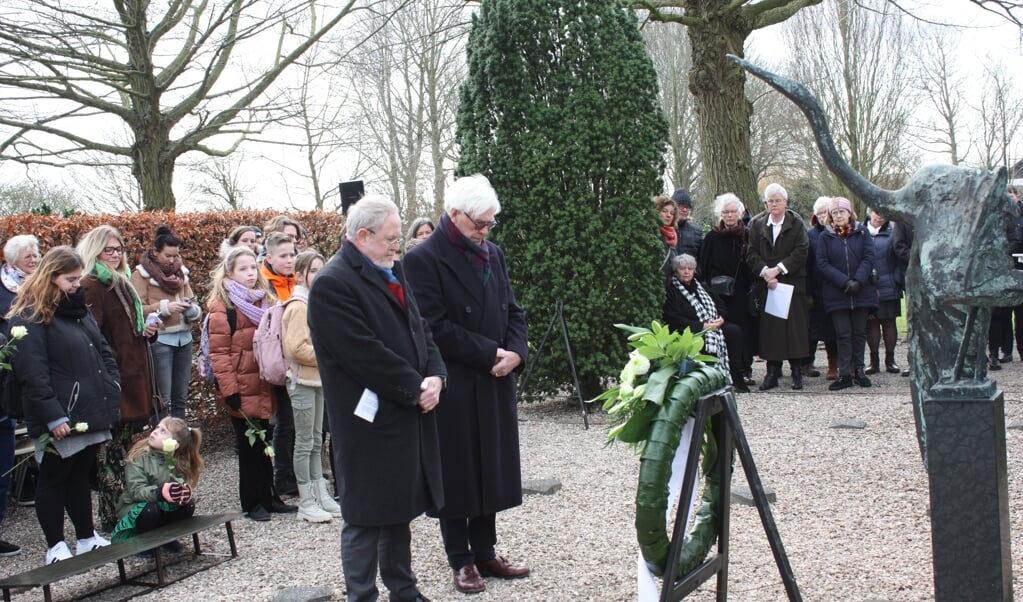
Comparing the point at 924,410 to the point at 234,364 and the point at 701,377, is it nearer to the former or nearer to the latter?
the point at 701,377

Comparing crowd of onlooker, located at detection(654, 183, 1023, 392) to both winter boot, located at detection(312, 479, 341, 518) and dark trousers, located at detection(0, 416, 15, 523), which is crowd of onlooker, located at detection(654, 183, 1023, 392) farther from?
dark trousers, located at detection(0, 416, 15, 523)

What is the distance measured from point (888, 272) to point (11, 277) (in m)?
8.86

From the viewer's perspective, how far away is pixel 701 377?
3.55 meters

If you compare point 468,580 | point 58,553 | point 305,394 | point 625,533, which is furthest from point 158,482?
point 625,533

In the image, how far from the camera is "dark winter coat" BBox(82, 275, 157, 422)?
6.29m

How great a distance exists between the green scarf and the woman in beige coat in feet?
3.37

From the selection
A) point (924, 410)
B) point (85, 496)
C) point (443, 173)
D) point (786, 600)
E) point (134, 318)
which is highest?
point (443, 173)

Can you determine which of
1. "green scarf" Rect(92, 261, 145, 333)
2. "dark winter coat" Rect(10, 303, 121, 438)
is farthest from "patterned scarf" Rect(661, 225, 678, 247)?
"dark winter coat" Rect(10, 303, 121, 438)

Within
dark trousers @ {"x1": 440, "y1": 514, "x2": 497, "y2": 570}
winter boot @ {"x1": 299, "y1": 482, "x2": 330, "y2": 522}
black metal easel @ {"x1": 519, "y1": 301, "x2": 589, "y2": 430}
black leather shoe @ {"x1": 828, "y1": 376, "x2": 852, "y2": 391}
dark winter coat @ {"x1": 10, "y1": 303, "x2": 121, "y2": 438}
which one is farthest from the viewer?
black leather shoe @ {"x1": 828, "y1": 376, "x2": 852, "y2": 391}

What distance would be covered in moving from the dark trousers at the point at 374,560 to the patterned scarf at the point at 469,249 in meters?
1.38

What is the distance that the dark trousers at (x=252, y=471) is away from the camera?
643 centimetres

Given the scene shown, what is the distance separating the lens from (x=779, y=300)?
1010 centimetres

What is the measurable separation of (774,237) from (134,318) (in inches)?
258

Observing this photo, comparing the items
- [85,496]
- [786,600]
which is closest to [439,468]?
[786,600]
